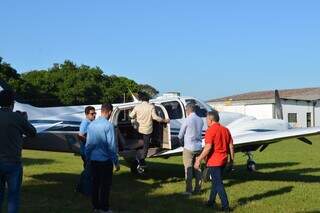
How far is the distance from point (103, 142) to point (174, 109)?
592 cm

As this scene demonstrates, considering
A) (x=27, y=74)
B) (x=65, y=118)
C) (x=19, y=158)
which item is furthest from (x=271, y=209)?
(x=27, y=74)

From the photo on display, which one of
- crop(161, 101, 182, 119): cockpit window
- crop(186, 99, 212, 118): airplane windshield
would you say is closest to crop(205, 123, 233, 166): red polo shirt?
crop(161, 101, 182, 119): cockpit window

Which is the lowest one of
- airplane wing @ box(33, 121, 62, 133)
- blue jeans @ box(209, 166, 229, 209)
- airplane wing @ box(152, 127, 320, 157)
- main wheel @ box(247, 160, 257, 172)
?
main wheel @ box(247, 160, 257, 172)

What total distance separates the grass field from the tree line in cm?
4621

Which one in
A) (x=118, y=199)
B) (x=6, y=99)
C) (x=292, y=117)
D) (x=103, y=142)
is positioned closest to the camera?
(x=6, y=99)

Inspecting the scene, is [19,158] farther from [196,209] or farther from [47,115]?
[47,115]

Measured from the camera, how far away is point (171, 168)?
17344 millimetres

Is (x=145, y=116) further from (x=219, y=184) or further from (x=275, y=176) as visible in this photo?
(x=275, y=176)

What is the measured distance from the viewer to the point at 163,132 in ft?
43.7

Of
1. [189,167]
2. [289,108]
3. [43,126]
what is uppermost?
[289,108]

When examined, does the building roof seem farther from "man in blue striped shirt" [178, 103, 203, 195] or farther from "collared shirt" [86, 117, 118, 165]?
"collared shirt" [86, 117, 118, 165]

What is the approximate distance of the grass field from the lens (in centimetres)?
953

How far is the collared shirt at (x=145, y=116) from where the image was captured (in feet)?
41.4

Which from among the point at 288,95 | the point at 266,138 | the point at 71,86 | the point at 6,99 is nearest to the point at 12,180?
the point at 6,99
